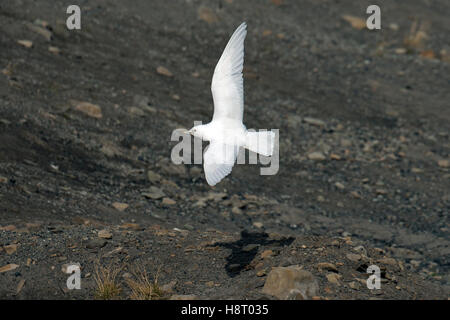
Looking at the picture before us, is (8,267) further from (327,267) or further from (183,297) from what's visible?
(327,267)

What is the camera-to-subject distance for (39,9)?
15.3 m

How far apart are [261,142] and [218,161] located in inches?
28.5

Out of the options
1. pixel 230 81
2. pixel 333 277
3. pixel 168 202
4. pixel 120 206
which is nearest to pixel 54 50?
pixel 168 202

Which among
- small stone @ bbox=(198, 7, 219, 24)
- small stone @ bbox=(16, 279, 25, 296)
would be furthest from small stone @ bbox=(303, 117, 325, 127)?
small stone @ bbox=(16, 279, 25, 296)

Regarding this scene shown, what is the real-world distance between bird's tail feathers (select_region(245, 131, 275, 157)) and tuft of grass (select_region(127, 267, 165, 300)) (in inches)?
71.6

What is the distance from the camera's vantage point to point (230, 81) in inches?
320

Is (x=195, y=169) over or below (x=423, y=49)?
below

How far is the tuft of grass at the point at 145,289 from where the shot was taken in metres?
6.56

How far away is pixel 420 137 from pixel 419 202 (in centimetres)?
299

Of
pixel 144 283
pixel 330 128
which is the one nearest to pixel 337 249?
pixel 144 283

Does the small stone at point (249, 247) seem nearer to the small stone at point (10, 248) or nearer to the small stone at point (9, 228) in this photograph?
the small stone at point (10, 248)

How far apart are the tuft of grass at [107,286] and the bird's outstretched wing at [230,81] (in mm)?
2310
